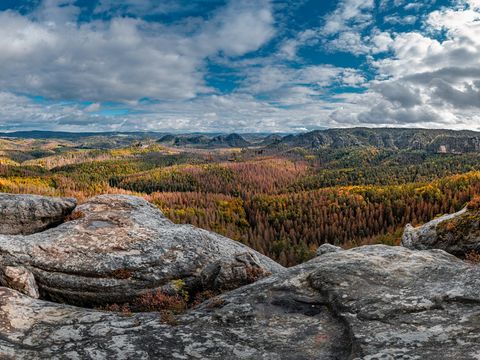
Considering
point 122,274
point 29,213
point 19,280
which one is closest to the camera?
point 19,280

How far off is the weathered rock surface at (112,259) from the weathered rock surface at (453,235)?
1598 centimetres

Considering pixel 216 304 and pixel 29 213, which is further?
pixel 29 213

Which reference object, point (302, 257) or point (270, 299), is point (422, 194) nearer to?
point (302, 257)

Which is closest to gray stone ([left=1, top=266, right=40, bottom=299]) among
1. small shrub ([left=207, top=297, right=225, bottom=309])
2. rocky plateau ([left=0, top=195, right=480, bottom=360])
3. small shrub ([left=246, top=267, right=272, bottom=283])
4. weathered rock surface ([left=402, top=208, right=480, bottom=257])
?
rocky plateau ([left=0, top=195, right=480, bottom=360])

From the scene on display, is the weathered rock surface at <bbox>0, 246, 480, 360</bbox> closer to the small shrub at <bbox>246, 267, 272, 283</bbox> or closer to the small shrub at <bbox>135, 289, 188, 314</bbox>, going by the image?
the small shrub at <bbox>135, 289, 188, 314</bbox>

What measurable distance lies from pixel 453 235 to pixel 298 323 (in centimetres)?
2107

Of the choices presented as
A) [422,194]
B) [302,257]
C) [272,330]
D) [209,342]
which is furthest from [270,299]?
[422,194]

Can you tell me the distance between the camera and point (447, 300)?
11656 millimetres

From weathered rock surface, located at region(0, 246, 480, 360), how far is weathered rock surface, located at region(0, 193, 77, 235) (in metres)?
13.3

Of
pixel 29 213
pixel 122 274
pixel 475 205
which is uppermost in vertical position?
pixel 29 213

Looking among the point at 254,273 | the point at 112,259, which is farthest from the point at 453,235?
the point at 112,259

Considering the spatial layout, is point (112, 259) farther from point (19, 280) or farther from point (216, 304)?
point (216, 304)

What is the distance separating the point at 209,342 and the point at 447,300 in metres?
8.72

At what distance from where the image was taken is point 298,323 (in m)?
12.2
